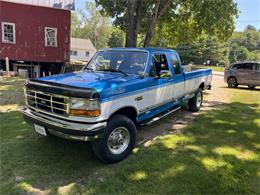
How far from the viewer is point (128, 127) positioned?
4664 millimetres

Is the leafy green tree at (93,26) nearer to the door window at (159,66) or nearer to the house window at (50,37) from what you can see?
the house window at (50,37)

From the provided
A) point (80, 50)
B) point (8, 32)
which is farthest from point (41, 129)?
point (80, 50)

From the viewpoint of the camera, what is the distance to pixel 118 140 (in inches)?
183

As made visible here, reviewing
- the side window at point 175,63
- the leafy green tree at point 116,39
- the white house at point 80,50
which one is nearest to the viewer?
the side window at point 175,63

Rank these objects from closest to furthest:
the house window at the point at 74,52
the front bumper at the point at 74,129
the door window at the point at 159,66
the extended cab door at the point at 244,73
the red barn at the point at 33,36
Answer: the front bumper at the point at 74,129 < the door window at the point at 159,66 < the extended cab door at the point at 244,73 < the red barn at the point at 33,36 < the house window at the point at 74,52

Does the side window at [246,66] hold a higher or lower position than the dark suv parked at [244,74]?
higher

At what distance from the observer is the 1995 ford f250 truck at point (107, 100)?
4055 mm

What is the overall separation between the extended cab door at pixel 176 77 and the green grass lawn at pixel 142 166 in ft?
3.64

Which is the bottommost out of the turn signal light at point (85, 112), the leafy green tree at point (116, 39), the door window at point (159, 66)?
the turn signal light at point (85, 112)

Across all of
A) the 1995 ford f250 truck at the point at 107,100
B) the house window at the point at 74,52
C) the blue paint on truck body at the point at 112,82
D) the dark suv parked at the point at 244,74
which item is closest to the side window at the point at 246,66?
the dark suv parked at the point at 244,74

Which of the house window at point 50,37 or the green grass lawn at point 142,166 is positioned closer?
the green grass lawn at point 142,166

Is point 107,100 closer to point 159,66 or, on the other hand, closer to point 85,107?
point 85,107

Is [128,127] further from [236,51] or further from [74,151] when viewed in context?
[236,51]

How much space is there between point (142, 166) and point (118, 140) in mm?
635
